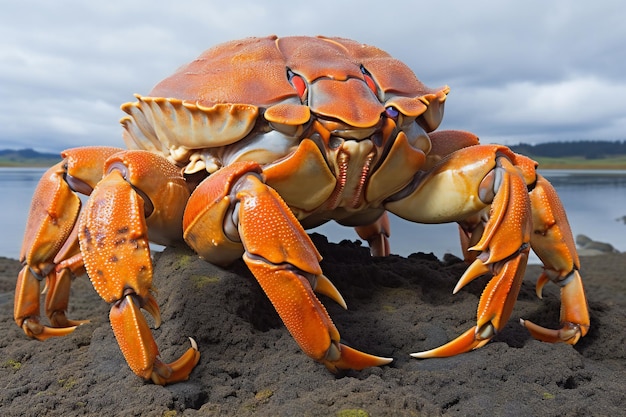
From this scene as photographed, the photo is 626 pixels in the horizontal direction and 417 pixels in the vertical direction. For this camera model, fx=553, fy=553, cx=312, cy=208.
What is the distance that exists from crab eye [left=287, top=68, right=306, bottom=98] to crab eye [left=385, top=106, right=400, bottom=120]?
1.52 feet

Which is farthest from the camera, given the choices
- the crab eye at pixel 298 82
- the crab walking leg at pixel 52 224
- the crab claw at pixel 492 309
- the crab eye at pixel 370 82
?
the crab walking leg at pixel 52 224

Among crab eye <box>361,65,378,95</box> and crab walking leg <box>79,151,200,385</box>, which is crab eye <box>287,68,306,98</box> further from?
crab walking leg <box>79,151,200,385</box>

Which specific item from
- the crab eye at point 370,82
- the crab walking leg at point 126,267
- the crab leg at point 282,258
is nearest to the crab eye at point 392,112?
the crab eye at point 370,82

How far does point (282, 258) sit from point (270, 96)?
38.0 inches

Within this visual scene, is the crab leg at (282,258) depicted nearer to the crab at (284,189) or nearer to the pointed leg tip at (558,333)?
the crab at (284,189)

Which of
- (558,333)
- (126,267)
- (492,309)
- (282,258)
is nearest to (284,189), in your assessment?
(282,258)

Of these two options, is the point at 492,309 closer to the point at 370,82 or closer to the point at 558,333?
the point at 558,333

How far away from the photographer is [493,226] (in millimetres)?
2795

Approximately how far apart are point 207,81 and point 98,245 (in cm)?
108

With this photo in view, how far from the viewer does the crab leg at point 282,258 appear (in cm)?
235

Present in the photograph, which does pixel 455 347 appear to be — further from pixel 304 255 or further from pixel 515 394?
pixel 304 255

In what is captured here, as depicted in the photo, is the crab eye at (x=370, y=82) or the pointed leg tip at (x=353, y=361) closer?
the pointed leg tip at (x=353, y=361)

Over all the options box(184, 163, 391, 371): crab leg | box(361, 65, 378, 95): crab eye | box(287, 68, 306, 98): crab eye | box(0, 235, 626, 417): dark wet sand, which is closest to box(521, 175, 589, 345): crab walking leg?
box(0, 235, 626, 417): dark wet sand

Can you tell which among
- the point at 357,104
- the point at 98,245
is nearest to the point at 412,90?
the point at 357,104
